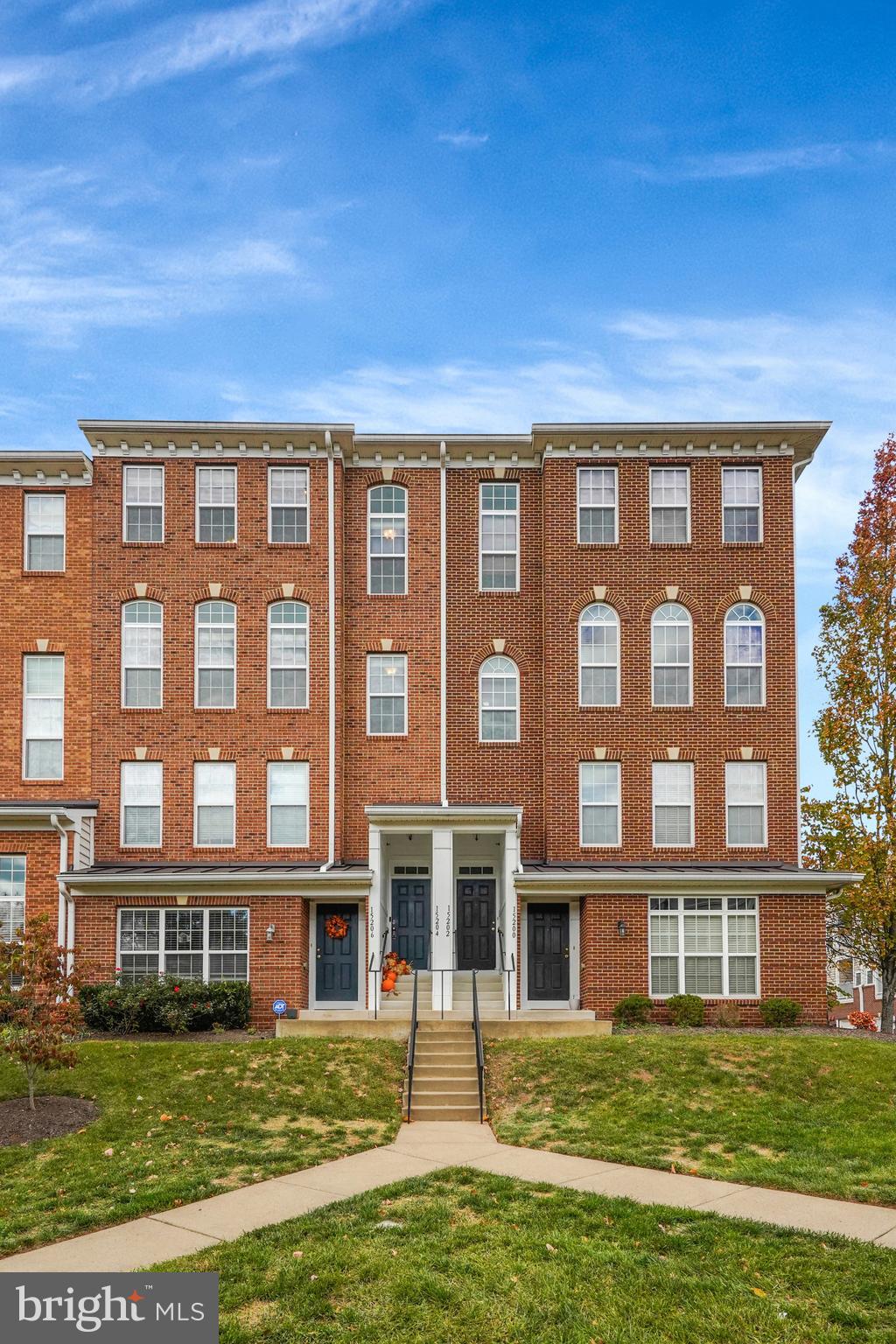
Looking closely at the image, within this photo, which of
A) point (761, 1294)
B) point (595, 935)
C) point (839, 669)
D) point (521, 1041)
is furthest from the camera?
point (839, 669)

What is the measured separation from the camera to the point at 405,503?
26.7 m

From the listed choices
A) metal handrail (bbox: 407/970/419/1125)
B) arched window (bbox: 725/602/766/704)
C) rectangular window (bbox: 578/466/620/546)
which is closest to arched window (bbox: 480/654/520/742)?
rectangular window (bbox: 578/466/620/546)

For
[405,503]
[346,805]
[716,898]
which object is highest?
[405,503]

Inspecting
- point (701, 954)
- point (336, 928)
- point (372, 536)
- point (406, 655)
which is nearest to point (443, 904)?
point (336, 928)

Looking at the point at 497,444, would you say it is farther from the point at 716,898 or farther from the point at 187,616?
the point at 716,898

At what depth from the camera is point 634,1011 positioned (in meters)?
22.7

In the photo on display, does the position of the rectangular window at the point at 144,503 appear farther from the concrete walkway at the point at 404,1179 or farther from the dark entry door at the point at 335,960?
the concrete walkway at the point at 404,1179

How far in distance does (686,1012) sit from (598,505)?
1085cm

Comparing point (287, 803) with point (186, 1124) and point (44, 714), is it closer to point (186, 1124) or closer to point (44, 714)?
point (44, 714)

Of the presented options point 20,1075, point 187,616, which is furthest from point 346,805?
point 20,1075

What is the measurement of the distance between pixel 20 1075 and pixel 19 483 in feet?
45.5

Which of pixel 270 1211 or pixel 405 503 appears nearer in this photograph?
pixel 270 1211

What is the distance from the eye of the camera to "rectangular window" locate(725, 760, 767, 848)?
83.9ft

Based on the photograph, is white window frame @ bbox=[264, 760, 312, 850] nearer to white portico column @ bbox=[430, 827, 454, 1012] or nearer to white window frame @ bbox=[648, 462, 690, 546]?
white portico column @ bbox=[430, 827, 454, 1012]
